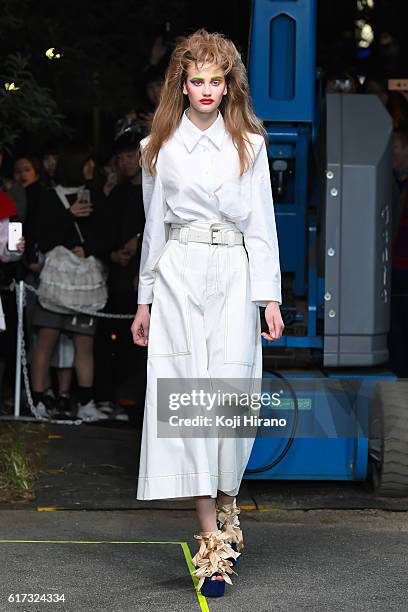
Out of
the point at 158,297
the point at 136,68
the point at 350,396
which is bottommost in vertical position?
the point at 350,396

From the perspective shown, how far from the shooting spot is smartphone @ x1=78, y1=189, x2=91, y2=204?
901cm

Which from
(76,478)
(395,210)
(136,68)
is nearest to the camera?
(76,478)

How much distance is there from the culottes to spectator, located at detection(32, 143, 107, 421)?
12.7ft

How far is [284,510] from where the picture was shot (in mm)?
6477

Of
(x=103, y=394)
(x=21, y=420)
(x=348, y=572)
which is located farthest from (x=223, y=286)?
(x=103, y=394)

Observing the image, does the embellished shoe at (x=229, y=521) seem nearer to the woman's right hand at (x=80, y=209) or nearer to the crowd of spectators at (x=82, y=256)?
the crowd of spectators at (x=82, y=256)

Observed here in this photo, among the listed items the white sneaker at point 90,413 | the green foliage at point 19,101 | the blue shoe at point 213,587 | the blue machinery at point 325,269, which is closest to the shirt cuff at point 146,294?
the blue shoe at point 213,587

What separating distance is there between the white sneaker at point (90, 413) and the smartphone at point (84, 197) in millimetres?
1300

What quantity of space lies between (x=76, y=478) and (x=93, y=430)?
1423mm

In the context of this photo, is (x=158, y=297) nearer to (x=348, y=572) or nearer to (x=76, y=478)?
(x=348, y=572)

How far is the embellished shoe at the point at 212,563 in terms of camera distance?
492 cm

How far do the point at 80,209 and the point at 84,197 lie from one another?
5.0 inches

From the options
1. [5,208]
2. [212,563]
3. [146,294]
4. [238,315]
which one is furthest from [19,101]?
[212,563]

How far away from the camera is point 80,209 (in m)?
8.94
